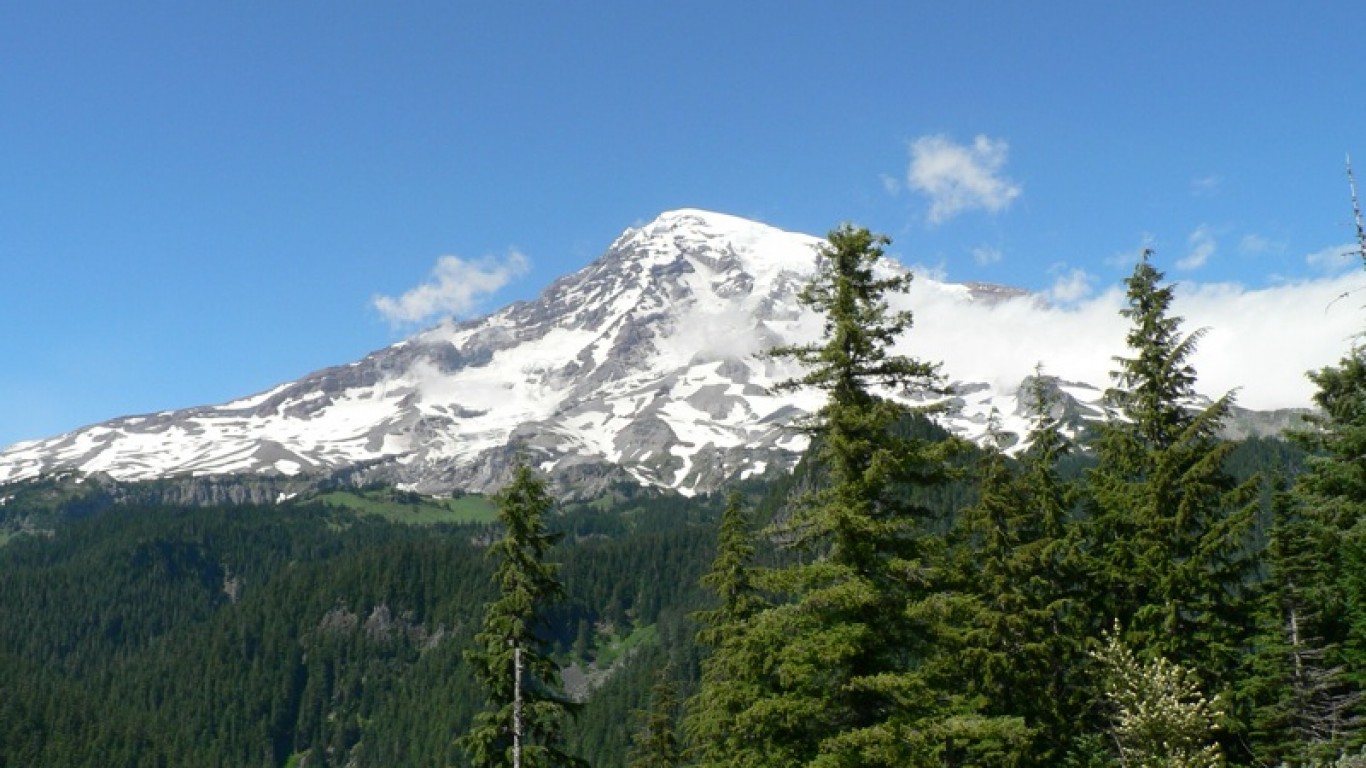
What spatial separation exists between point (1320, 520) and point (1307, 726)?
656cm

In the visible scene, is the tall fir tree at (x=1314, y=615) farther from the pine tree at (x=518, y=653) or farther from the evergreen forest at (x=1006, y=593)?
the pine tree at (x=518, y=653)

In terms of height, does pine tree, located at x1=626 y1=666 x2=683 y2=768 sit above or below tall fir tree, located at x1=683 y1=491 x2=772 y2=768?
below

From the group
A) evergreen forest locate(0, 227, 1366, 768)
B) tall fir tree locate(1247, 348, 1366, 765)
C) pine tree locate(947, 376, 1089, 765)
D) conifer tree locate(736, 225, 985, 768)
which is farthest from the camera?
tall fir tree locate(1247, 348, 1366, 765)

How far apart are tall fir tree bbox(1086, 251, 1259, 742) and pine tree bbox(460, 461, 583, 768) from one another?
1667cm

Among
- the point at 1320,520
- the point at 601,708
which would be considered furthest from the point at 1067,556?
the point at 601,708

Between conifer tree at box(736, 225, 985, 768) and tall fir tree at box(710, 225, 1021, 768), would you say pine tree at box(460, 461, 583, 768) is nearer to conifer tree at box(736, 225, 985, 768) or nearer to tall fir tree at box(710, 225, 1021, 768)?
tall fir tree at box(710, 225, 1021, 768)

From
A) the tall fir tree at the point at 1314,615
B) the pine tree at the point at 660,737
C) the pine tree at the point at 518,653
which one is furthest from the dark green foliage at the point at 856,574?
the pine tree at the point at 660,737

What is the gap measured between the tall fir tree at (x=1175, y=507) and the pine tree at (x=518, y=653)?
16665mm

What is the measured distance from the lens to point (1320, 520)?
31.9 meters

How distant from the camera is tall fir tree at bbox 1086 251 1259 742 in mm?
27422

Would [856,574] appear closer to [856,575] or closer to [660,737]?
[856,575]

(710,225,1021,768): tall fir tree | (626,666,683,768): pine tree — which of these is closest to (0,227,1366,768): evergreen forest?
(710,225,1021,768): tall fir tree

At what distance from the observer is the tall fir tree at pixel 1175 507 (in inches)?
1080

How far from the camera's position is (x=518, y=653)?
93.1 feet
